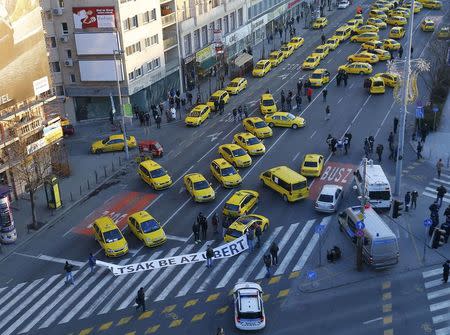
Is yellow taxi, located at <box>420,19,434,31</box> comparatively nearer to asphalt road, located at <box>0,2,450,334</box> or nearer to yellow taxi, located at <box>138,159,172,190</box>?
asphalt road, located at <box>0,2,450,334</box>

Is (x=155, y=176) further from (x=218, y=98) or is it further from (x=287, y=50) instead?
(x=287, y=50)

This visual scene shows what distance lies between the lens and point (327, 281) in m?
34.8

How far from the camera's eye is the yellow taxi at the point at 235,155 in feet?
164

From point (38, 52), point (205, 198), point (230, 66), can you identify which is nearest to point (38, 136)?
point (38, 52)

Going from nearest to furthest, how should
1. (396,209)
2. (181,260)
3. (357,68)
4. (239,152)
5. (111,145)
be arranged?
1. (181,260)
2. (396,209)
3. (239,152)
4. (111,145)
5. (357,68)

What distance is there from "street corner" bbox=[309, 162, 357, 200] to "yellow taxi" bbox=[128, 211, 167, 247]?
11.7m

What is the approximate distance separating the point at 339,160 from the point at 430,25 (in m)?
50.6

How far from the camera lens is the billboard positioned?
43.9 m

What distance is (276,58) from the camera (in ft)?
268

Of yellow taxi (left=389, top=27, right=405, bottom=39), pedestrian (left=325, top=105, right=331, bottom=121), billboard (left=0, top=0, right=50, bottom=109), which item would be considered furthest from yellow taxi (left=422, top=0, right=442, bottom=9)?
billboard (left=0, top=0, right=50, bottom=109)

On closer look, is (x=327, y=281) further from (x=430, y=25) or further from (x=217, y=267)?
(x=430, y=25)

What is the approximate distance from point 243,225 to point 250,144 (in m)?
14.9

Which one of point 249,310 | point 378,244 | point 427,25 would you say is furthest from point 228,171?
point 427,25

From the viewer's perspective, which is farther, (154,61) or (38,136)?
(154,61)
